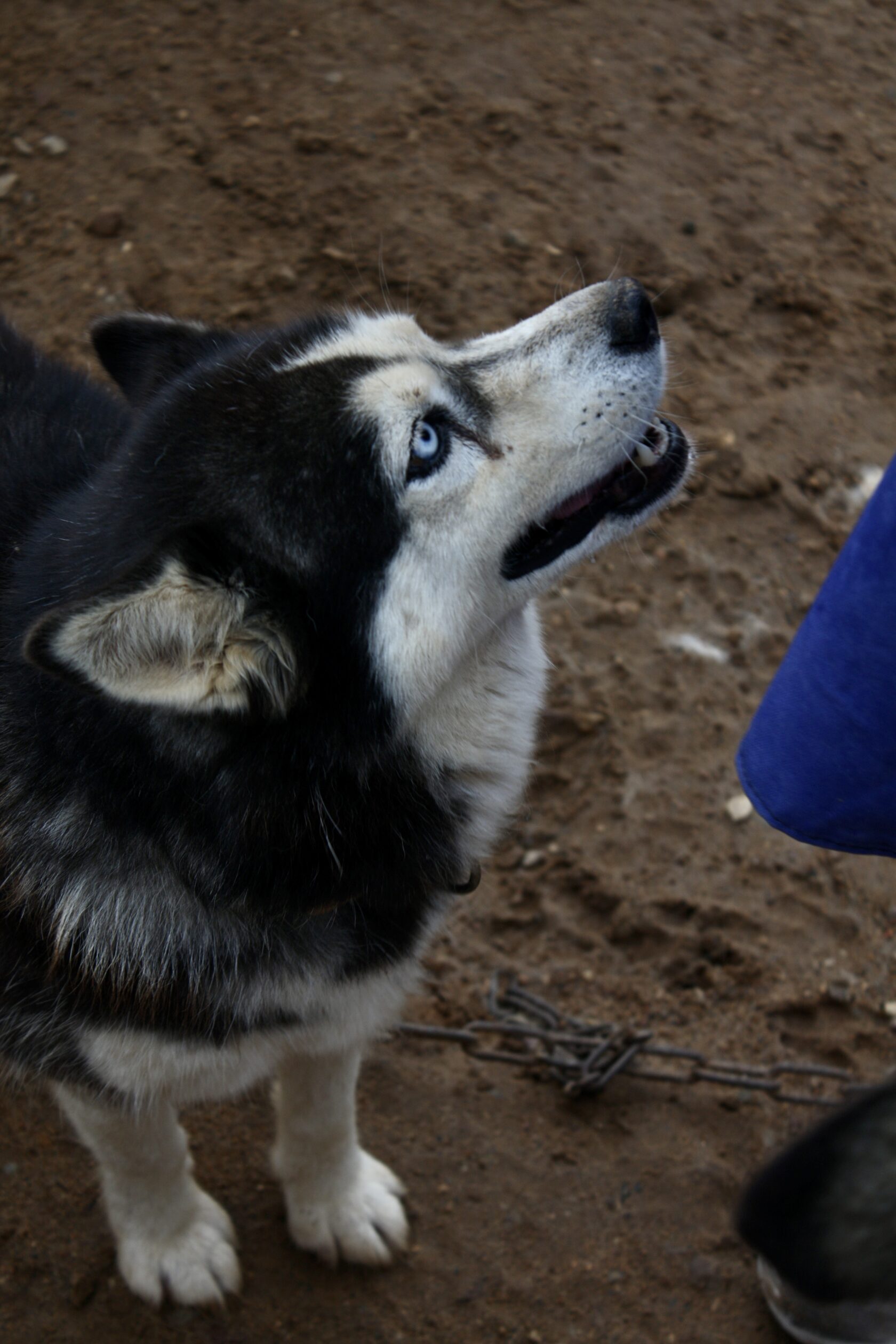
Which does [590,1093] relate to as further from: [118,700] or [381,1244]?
[118,700]

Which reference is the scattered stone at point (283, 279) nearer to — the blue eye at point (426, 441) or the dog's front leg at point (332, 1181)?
the blue eye at point (426, 441)

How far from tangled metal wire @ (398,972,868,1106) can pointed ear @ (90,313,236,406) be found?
185 centimetres

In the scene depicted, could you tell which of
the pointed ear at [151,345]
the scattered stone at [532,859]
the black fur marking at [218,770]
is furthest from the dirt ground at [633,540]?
the pointed ear at [151,345]

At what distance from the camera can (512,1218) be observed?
285 cm

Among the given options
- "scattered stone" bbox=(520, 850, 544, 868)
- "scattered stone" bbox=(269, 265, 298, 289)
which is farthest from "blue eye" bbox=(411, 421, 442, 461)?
"scattered stone" bbox=(269, 265, 298, 289)

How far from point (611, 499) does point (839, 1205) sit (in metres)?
1.34

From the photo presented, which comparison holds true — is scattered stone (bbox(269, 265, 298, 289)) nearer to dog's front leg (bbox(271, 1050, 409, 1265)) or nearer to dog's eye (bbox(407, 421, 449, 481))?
dog's eye (bbox(407, 421, 449, 481))

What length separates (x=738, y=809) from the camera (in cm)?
360

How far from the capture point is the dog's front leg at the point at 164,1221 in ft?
8.16

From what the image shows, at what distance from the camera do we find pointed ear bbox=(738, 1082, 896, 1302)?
4.97ft

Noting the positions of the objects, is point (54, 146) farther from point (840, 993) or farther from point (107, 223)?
point (840, 993)

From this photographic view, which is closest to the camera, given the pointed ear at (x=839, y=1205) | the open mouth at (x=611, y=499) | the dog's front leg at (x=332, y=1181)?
the pointed ear at (x=839, y=1205)

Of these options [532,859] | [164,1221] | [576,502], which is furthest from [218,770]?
[532,859]

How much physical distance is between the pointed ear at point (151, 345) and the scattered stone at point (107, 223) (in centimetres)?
265
